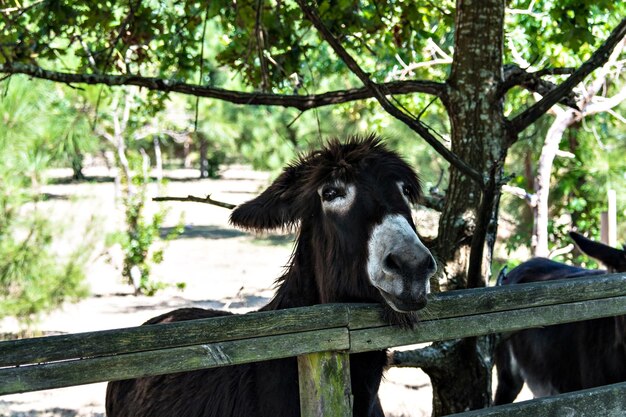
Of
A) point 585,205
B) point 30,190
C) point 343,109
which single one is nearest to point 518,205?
point 585,205

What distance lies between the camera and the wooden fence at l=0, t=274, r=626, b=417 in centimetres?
210

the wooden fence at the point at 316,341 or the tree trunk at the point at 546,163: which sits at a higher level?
the tree trunk at the point at 546,163

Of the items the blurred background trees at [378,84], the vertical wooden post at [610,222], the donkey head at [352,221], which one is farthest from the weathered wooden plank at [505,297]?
the vertical wooden post at [610,222]

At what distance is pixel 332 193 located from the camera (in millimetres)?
2830

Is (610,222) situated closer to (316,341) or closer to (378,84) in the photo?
(378,84)

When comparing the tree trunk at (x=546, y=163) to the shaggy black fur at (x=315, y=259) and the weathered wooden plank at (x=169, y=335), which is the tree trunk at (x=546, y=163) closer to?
the shaggy black fur at (x=315, y=259)

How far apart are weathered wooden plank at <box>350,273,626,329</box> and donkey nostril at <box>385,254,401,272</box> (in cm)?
17

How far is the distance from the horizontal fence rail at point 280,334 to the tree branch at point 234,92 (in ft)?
5.25

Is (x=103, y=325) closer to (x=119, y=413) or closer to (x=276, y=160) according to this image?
(x=119, y=413)

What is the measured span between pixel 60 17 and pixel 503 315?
13.5ft

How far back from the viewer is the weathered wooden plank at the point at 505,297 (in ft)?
8.27

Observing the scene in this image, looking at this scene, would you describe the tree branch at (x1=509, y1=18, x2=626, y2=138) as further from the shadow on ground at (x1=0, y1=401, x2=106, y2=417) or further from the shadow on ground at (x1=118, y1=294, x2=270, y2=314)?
the shadow on ground at (x1=118, y1=294, x2=270, y2=314)

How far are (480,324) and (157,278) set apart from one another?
516 inches

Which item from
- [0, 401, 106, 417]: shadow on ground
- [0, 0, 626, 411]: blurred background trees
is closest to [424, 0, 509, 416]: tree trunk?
[0, 0, 626, 411]: blurred background trees
